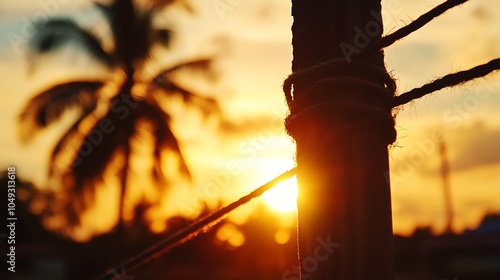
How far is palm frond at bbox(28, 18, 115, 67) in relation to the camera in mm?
15097

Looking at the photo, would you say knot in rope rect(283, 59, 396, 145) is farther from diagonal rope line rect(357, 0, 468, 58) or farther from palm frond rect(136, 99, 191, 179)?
palm frond rect(136, 99, 191, 179)

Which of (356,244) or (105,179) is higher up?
(105,179)

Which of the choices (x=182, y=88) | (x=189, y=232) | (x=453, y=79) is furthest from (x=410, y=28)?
(x=182, y=88)

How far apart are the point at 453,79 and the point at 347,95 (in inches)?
8.0

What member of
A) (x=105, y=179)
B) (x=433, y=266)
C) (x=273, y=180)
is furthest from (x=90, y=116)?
(x=273, y=180)

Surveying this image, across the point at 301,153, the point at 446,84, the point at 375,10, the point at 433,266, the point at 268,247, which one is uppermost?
the point at 268,247

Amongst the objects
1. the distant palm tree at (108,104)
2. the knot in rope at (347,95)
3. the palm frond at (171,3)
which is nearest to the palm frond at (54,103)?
the distant palm tree at (108,104)

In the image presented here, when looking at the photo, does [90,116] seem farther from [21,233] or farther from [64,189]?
[21,233]

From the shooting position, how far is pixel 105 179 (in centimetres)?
1516

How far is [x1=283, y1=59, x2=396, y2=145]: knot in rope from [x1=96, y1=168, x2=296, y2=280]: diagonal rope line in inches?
7.6

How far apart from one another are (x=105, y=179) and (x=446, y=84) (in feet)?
47.0

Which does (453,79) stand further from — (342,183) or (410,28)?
(342,183)

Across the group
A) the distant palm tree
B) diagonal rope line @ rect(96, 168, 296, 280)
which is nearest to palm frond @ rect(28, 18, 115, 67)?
the distant palm tree

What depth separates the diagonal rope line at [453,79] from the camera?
4.17ft
